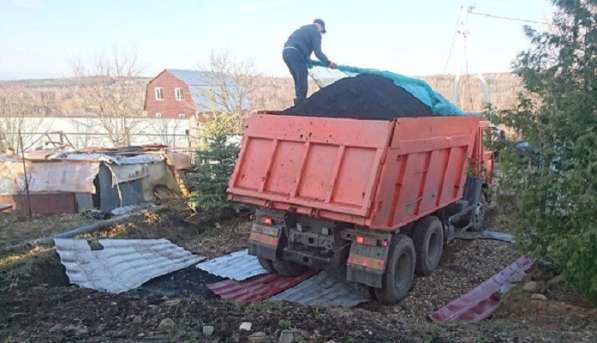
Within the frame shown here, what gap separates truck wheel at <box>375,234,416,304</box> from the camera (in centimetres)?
582

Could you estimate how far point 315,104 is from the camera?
6.70 meters

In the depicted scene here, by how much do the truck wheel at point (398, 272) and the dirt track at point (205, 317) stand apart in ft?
0.52

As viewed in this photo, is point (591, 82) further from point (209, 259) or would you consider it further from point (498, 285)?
point (209, 259)

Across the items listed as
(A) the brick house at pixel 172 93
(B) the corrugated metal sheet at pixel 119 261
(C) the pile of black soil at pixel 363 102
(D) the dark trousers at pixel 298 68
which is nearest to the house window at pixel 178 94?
(A) the brick house at pixel 172 93

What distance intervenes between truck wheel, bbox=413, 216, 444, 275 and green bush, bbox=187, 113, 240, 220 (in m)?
4.26

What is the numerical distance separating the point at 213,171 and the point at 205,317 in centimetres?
595

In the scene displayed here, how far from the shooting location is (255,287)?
6.53m

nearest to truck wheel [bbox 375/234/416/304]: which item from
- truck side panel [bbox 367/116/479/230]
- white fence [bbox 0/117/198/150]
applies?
truck side panel [bbox 367/116/479/230]

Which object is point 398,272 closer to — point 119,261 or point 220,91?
point 119,261

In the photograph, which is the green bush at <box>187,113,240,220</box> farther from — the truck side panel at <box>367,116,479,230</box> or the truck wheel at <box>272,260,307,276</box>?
the truck side panel at <box>367,116,479,230</box>

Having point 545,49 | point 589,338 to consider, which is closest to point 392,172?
point 545,49

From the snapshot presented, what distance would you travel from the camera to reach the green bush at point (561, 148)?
15.5 ft

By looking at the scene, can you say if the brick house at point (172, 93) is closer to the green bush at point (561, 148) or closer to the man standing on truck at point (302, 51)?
the man standing on truck at point (302, 51)

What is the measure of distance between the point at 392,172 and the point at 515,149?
143 centimetres
